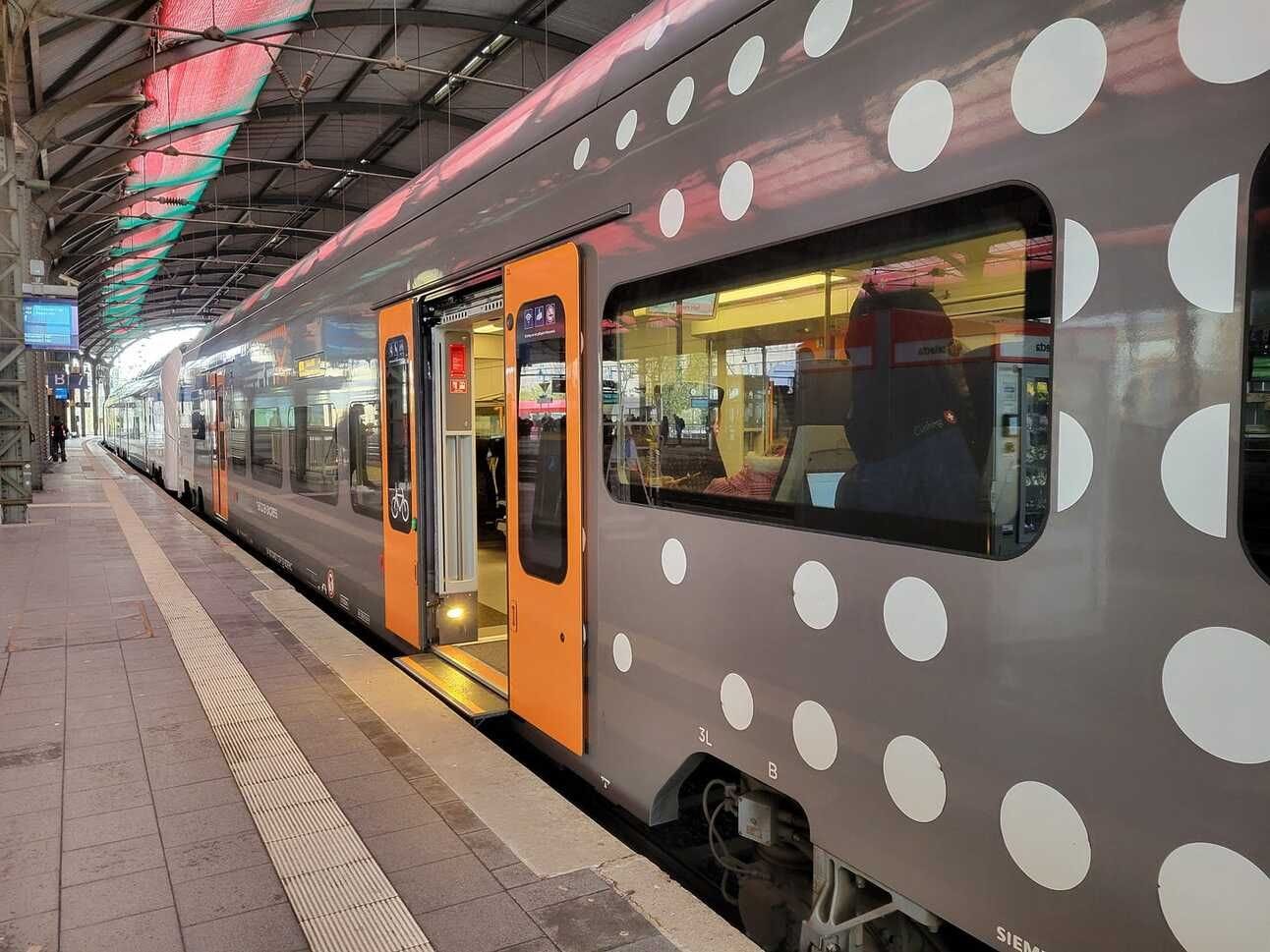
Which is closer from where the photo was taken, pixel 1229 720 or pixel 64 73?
pixel 1229 720

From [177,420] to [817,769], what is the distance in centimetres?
1883

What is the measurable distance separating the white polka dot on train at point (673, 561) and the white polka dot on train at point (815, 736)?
0.66 m

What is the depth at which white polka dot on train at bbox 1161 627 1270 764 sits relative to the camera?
4.91ft

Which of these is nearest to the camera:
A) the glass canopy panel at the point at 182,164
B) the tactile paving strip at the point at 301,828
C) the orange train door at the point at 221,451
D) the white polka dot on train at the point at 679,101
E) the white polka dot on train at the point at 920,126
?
the white polka dot on train at the point at 920,126

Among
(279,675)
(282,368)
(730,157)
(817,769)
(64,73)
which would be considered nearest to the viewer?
(817,769)

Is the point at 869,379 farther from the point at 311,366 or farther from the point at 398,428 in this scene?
the point at 311,366

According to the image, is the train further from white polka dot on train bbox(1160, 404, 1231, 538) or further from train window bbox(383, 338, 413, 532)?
train window bbox(383, 338, 413, 532)

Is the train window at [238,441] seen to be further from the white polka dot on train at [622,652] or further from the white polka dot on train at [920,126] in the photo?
the white polka dot on train at [920,126]

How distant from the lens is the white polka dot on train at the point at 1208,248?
1.56 meters

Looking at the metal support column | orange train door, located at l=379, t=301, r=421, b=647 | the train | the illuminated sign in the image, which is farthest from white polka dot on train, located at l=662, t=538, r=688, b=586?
the metal support column

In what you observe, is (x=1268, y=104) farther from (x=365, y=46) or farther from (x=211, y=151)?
(x=211, y=151)

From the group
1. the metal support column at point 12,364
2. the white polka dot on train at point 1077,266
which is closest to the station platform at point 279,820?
the white polka dot on train at point 1077,266

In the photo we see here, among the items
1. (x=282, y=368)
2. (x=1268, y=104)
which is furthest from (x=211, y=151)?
(x=1268, y=104)

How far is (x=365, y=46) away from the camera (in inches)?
722
